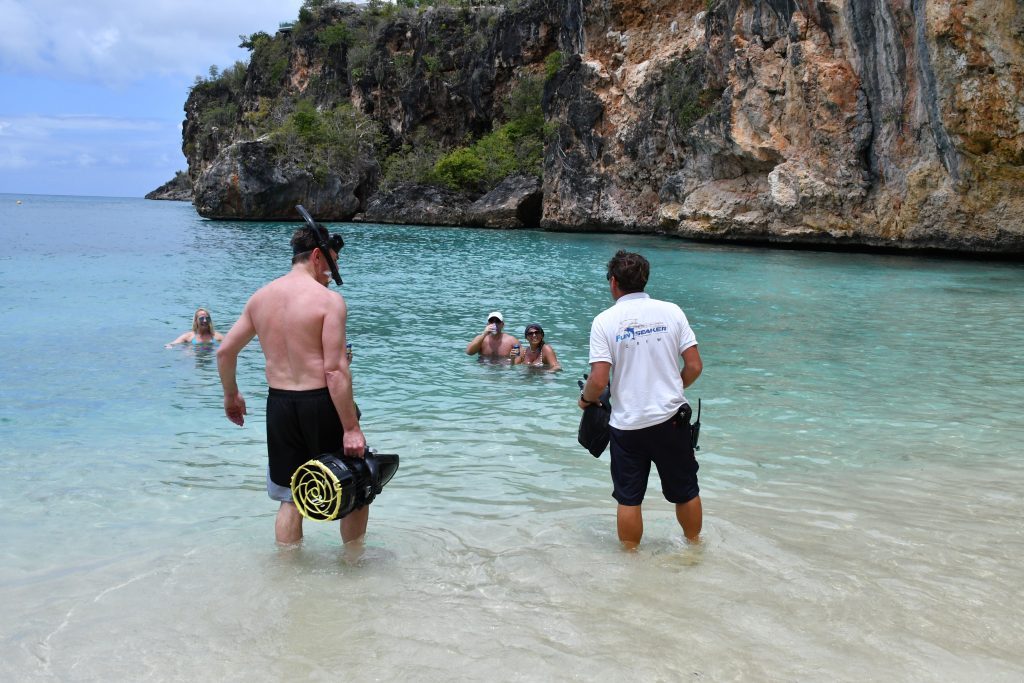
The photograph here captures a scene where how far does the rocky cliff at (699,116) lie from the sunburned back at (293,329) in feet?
63.0

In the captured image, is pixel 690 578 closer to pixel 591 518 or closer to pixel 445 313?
pixel 591 518

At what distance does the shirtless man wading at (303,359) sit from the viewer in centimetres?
372

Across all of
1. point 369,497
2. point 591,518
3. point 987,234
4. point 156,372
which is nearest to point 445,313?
point 156,372

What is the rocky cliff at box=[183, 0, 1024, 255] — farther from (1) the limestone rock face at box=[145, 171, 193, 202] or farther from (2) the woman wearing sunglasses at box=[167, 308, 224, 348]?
(1) the limestone rock face at box=[145, 171, 193, 202]

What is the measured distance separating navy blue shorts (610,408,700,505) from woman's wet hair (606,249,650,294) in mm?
662

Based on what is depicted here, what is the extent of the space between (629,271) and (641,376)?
52 cm

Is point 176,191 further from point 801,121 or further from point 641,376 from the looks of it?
point 641,376

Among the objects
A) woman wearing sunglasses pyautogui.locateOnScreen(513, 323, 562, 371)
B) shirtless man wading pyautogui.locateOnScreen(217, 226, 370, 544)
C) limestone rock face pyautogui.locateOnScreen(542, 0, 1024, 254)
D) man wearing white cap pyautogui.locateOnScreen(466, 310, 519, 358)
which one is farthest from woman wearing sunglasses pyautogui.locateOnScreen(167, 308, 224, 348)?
limestone rock face pyautogui.locateOnScreen(542, 0, 1024, 254)

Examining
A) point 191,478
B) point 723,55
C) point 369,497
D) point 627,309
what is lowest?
point 191,478

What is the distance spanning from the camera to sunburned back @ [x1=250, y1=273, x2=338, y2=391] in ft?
12.3

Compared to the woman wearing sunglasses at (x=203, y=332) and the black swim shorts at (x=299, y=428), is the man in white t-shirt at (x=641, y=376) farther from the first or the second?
the woman wearing sunglasses at (x=203, y=332)

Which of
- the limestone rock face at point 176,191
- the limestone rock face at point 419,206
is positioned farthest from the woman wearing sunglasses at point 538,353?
the limestone rock face at point 176,191

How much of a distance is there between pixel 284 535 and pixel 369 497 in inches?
24.5

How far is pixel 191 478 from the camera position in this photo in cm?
586
